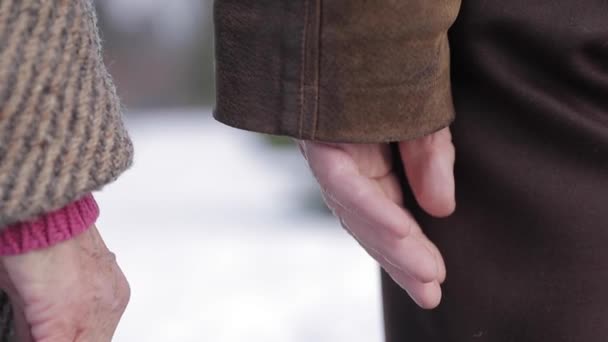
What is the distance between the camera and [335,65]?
0.92 metres

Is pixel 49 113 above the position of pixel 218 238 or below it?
above

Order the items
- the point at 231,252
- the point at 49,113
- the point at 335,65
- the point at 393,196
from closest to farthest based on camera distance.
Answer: the point at 49,113
the point at 335,65
the point at 393,196
the point at 231,252

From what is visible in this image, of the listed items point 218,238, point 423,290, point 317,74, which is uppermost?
point 317,74

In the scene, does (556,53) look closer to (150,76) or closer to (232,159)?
(232,159)

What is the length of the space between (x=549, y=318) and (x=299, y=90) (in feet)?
1.16

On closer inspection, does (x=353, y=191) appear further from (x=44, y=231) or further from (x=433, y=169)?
(x=44, y=231)

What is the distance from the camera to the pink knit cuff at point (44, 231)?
803 mm

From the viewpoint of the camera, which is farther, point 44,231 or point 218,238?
point 218,238

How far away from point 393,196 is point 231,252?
161cm

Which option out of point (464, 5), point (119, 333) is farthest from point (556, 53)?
point (119, 333)

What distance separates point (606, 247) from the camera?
97cm

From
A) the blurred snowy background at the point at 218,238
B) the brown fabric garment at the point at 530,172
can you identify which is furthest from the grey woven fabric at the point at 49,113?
the blurred snowy background at the point at 218,238

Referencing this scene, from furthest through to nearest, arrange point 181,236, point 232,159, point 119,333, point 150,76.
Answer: point 150,76
point 232,159
point 181,236
point 119,333

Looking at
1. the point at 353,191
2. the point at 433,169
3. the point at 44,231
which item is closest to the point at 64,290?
the point at 44,231
